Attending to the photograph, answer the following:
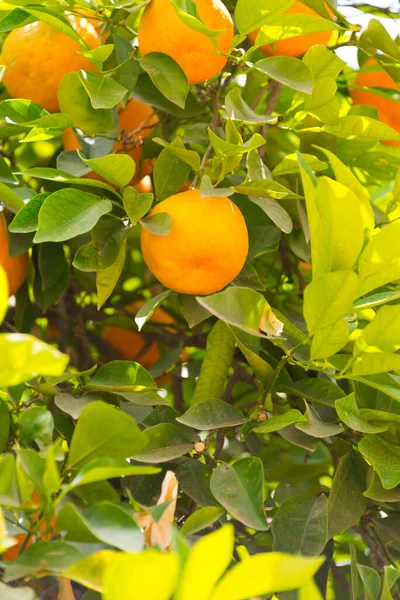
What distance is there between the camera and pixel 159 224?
748 millimetres

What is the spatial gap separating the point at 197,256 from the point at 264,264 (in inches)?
13.2

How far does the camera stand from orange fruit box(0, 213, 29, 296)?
0.85 metres

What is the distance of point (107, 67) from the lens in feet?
2.98

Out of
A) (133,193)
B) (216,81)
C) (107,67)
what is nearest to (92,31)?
(107,67)

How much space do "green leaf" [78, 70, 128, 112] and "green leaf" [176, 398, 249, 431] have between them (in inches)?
12.4

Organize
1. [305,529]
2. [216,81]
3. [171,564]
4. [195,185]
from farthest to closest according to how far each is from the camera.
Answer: [216,81] → [195,185] → [305,529] → [171,564]

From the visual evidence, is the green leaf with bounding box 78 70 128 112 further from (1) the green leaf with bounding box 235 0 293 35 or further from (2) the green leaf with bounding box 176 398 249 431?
(2) the green leaf with bounding box 176 398 249 431

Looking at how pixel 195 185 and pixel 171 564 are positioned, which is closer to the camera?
pixel 171 564

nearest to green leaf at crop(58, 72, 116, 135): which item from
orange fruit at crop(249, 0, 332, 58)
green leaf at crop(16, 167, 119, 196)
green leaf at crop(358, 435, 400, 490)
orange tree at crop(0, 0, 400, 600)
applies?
orange tree at crop(0, 0, 400, 600)

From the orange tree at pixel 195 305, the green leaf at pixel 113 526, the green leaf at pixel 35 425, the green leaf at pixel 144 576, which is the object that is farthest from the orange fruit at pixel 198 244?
the green leaf at pixel 144 576

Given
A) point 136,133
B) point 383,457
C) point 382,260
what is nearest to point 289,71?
point 136,133

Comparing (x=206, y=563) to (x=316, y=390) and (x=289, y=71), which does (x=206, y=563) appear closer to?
(x=316, y=390)

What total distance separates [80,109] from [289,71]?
23cm

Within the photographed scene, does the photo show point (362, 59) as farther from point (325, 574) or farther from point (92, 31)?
point (325, 574)
